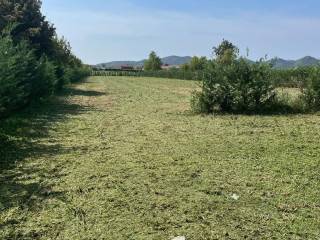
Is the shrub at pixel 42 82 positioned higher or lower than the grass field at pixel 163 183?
higher

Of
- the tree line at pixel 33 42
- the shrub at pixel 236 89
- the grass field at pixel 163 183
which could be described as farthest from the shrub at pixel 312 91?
the tree line at pixel 33 42

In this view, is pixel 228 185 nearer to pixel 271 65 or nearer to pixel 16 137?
pixel 16 137

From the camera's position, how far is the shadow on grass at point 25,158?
621 cm

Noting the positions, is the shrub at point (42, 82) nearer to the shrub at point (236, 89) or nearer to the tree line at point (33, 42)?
the tree line at point (33, 42)

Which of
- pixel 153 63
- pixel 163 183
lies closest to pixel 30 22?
pixel 163 183

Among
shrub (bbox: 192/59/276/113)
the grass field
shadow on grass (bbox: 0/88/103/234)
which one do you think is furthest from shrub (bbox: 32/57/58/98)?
the grass field

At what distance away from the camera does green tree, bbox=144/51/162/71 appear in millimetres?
125250

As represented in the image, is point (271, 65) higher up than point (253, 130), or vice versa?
point (271, 65)

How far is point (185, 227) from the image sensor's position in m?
5.02

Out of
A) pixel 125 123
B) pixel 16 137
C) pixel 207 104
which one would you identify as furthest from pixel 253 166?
pixel 207 104

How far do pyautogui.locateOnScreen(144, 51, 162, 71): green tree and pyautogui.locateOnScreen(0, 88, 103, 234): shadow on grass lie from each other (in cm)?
10980

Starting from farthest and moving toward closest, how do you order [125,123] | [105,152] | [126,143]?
[125,123] → [126,143] → [105,152]

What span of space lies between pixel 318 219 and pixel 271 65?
11.5 metres

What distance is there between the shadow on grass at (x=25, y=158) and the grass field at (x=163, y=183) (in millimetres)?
17
